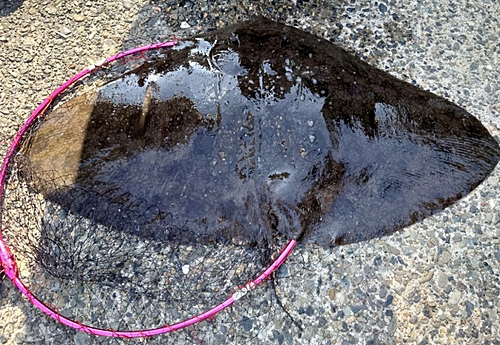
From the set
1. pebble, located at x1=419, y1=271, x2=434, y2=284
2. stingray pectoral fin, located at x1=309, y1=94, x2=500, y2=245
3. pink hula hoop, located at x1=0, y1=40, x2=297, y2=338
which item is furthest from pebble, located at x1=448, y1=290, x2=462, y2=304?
pink hula hoop, located at x1=0, y1=40, x2=297, y2=338

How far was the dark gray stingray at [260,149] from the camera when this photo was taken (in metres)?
2.60

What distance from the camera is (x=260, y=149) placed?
261cm

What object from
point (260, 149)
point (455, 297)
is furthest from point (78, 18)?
point (455, 297)

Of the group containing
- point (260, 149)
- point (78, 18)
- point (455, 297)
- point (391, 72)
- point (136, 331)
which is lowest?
point (455, 297)

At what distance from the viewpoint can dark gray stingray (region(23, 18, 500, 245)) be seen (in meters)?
2.60

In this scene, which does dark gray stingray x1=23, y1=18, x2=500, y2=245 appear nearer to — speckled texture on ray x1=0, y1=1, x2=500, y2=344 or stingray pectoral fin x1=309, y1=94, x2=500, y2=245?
stingray pectoral fin x1=309, y1=94, x2=500, y2=245

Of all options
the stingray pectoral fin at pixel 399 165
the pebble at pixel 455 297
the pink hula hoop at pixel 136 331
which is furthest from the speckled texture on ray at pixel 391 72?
the stingray pectoral fin at pixel 399 165

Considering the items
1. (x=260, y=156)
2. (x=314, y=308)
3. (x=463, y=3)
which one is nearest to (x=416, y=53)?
(x=463, y=3)

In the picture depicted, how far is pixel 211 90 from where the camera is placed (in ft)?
8.54

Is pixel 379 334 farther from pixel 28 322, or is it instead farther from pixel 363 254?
pixel 28 322

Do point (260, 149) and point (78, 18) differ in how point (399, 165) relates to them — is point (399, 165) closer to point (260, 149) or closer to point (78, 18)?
point (260, 149)

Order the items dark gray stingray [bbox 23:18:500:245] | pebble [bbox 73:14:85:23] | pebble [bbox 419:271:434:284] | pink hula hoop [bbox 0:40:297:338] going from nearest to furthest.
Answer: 1. dark gray stingray [bbox 23:18:500:245]
2. pink hula hoop [bbox 0:40:297:338]
3. pebble [bbox 419:271:434:284]
4. pebble [bbox 73:14:85:23]

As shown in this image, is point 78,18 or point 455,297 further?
point 78,18

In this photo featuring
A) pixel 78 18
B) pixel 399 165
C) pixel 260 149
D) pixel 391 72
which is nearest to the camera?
pixel 260 149
